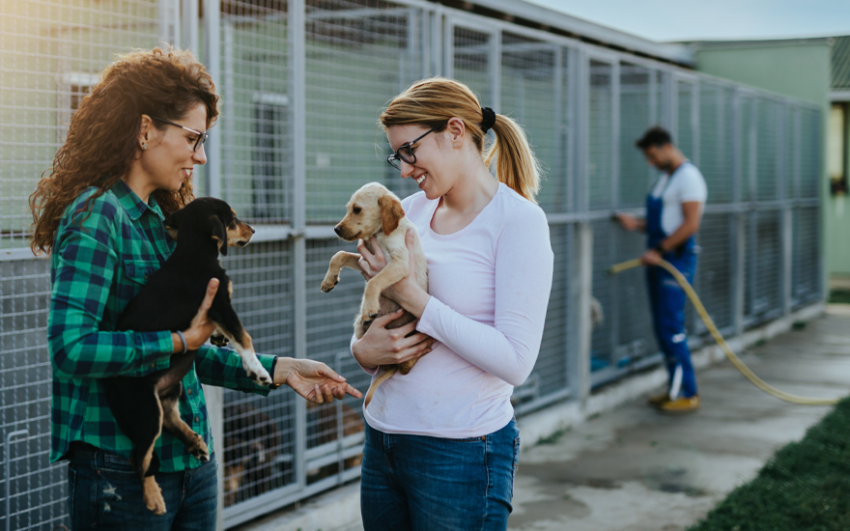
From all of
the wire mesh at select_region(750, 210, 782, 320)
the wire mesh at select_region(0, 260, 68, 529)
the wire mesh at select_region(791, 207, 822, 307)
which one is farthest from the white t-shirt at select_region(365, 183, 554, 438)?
the wire mesh at select_region(791, 207, 822, 307)

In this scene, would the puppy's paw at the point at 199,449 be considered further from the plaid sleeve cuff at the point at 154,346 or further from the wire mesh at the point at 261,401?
the wire mesh at the point at 261,401

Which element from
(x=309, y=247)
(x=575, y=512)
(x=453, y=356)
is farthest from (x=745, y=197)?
(x=453, y=356)

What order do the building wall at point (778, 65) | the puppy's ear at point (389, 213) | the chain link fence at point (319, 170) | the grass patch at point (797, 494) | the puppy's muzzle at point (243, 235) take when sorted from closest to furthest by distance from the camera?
the puppy's muzzle at point (243, 235), the puppy's ear at point (389, 213), the chain link fence at point (319, 170), the grass patch at point (797, 494), the building wall at point (778, 65)

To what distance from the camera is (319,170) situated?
642 centimetres

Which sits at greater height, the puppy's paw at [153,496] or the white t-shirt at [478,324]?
the white t-shirt at [478,324]

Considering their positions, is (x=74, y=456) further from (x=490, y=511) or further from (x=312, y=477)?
(x=312, y=477)

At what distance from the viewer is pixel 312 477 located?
4.15m

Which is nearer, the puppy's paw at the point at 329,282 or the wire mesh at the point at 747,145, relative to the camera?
the puppy's paw at the point at 329,282

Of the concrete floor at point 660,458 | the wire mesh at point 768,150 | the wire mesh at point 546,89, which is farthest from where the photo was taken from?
the wire mesh at point 768,150

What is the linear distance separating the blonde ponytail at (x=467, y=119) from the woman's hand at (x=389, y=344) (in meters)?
0.52

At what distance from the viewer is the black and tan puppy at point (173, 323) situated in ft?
5.26

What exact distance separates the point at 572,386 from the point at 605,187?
1825mm

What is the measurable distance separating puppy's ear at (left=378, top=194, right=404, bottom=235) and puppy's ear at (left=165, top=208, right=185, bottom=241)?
58 cm

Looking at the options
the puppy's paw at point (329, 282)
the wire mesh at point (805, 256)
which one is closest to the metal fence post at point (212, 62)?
the puppy's paw at point (329, 282)
